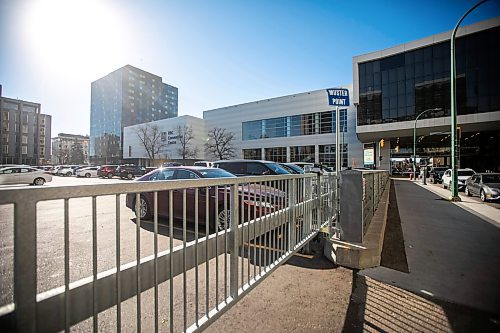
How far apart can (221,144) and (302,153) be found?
2153cm

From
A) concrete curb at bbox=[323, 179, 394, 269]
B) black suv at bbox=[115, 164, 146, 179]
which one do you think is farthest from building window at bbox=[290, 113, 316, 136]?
concrete curb at bbox=[323, 179, 394, 269]

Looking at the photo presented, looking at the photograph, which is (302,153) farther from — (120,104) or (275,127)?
(120,104)

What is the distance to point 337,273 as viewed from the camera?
159 inches

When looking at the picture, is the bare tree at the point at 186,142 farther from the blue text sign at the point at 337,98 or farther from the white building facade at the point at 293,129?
A: the blue text sign at the point at 337,98

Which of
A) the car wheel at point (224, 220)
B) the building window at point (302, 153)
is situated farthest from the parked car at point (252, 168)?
the building window at point (302, 153)

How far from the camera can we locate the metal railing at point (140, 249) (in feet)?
3.44

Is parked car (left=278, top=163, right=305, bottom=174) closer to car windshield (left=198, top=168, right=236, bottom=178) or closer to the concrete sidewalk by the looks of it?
car windshield (left=198, top=168, right=236, bottom=178)

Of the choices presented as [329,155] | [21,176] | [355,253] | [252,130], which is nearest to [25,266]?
[355,253]

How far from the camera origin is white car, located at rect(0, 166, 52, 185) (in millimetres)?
19875

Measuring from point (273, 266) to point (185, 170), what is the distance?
15.5ft

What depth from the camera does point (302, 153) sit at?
2008 inches

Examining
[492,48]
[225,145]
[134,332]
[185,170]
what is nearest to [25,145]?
[225,145]

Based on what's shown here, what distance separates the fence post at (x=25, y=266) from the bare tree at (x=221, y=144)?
5934 cm

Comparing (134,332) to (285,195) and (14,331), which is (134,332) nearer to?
(14,331)
